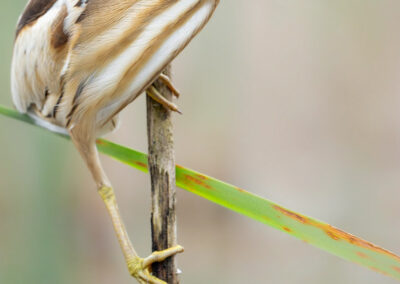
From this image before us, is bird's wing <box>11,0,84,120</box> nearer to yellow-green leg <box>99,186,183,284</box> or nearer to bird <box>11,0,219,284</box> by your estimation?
bird <box>11,0,219,284</box>

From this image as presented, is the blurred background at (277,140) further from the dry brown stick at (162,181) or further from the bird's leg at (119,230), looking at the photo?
the dry brown stick at (162,181)

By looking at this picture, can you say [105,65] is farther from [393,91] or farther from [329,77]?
[393,91]

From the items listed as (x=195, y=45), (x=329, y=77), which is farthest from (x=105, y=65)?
(x=329, y=77)

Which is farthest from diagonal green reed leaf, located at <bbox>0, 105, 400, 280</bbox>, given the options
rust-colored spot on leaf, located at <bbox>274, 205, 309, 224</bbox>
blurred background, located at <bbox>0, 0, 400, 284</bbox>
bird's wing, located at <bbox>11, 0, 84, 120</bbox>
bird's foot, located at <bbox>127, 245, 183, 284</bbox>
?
blurred background, located at <bbox>0, 0, 400, 284</bbox>

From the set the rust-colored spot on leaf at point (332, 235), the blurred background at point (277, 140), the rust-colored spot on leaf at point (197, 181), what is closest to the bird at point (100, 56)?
the rust-colored spot on leaf at point (197, 181)

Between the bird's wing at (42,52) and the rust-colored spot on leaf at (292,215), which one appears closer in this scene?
→ the rust-colored spot on leaf at (292,215)

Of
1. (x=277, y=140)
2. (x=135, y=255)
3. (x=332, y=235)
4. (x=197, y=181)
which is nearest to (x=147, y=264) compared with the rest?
(x=135, y=255)

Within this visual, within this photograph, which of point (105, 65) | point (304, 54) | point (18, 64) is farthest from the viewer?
point (304, 54)
